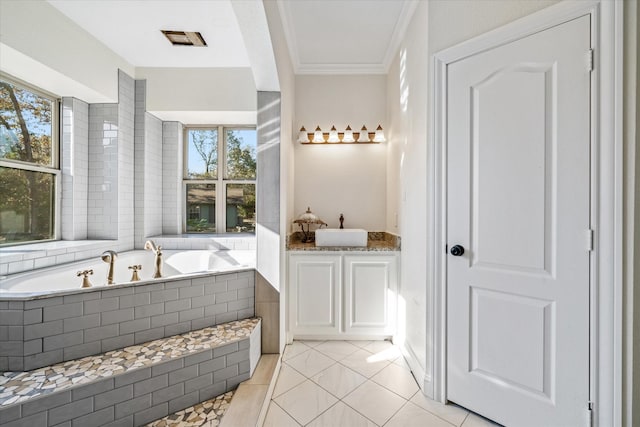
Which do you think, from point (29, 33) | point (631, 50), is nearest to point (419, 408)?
point (631, 50)

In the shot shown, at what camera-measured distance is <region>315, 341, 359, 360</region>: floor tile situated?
2240 mm

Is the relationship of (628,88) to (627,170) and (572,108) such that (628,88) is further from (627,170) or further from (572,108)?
(627,170)

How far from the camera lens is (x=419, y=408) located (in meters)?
1.65

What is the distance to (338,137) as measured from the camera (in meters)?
2.88

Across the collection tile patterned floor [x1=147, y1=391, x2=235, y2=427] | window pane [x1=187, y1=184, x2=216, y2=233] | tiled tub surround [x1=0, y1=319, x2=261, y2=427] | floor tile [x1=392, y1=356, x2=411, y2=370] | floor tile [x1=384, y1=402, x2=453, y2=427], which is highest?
window pane [x1=187, y1=184, x2=216, y2=233]

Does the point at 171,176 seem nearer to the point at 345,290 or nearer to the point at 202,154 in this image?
the point at 202,154

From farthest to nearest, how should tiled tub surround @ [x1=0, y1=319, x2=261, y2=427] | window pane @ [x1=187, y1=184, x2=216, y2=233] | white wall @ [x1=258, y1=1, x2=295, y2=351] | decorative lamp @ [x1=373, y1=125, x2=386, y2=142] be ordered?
window pane @ [x1=187, y1=184, x2=216, y2=233]
decorative lamp @ [x1=373, y1=125, x2=386, y2=142]
white wall @ [x1=258, y1=1, x2=295, y2=351]
tiled tub surround @ [x1=0, y1=319, x2=261, y2=427]

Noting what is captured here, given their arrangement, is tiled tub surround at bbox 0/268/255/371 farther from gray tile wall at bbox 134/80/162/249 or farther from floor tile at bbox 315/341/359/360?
gray tile wall at bbox 134/80/162/249

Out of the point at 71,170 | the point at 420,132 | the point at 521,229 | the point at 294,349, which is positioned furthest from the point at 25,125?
the point at 521,229

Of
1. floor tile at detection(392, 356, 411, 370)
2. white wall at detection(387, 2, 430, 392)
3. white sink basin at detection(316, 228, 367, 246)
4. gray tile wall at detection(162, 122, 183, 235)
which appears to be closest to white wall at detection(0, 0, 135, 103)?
gray tile wall at detection(162, 122, 183, 235)

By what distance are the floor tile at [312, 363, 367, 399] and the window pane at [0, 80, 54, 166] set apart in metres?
2.98

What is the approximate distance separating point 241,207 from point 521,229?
291cm

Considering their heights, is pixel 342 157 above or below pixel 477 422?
above

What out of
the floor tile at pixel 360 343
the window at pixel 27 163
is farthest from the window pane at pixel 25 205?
the floor tile at pixel 360 343
